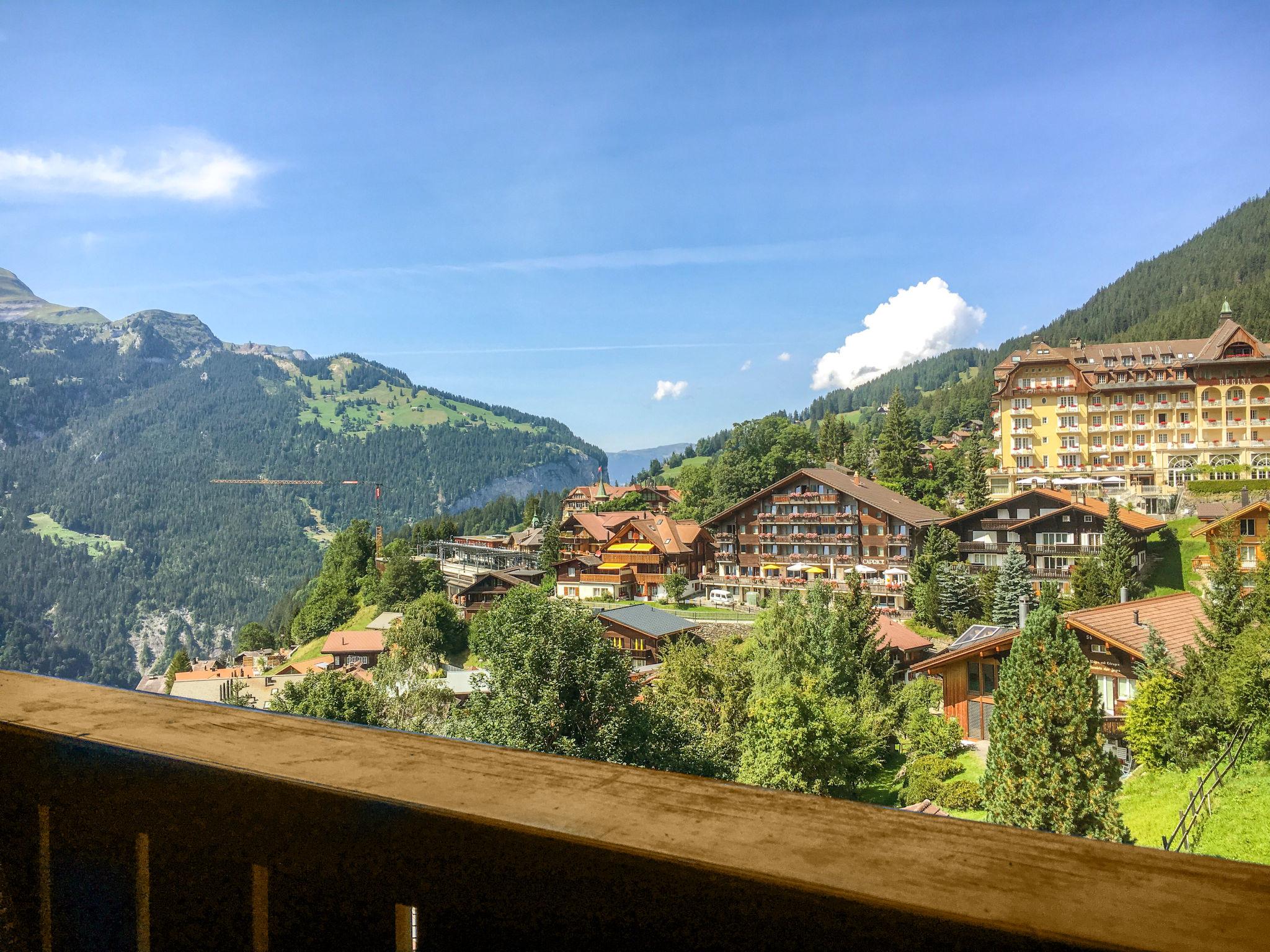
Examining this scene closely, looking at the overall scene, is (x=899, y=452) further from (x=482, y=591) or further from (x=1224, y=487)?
(x=482, y=591)

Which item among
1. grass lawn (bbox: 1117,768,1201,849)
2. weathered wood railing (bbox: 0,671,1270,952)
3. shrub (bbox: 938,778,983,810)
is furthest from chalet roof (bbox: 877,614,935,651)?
weathered wood railing (bbox: 0,671,1270,952)

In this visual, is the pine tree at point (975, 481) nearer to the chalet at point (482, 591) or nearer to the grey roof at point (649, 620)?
the grey roof at point (649, 620)

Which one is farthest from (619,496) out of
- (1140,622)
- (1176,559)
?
(1140,622)

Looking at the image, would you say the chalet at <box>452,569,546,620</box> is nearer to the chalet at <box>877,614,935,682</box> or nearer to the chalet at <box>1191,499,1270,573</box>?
the chalet at <box>877,614,935,682</box>

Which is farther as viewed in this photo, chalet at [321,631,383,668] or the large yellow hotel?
the large yellow hotel

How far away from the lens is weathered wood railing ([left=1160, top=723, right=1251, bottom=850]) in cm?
919

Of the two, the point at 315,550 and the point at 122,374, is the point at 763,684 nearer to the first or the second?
the point at 315,550

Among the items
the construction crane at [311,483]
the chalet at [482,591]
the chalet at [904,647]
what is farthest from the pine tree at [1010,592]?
the construction crane at [311,483]

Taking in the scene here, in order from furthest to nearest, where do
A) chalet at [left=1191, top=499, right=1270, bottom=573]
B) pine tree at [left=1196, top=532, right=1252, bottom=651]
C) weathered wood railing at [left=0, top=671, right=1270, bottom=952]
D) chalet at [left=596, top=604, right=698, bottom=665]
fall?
chalet at [left=596, top=604, right=698, bottom=665], chalet at [left=1191, top=499, right=1270, bottom=573], pine tree at [left=1196, top=532, right=1252, bottom=651], weathered wood railing at [left=0, top=671, right=1270, bottom=952]

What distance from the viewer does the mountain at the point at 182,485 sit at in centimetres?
10662

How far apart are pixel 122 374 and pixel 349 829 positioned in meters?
236

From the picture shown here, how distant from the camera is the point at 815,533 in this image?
3778 cm

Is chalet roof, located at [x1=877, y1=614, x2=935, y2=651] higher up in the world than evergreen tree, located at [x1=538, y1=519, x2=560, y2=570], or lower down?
lower down

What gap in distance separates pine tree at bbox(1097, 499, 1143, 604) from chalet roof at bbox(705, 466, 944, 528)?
8328 mm
